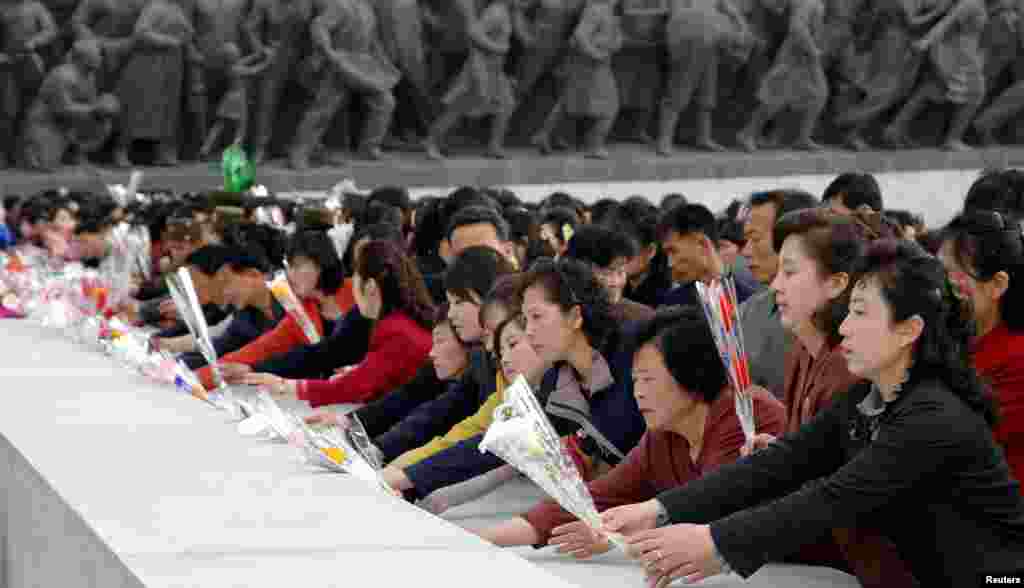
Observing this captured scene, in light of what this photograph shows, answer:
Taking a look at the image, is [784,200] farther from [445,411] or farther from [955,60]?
[955,60]

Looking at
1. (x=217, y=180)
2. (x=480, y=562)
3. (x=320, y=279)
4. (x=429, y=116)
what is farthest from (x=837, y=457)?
(x=429, y=116)

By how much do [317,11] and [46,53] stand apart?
7.19 feet

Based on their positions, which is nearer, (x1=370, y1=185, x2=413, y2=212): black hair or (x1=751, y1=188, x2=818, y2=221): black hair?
(x1=751, y1=188, x2=818, y2=221): black hair

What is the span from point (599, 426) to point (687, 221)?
1557 millimetres

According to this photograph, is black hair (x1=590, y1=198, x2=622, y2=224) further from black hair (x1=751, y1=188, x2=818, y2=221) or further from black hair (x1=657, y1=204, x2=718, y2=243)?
black hair (x1=751, y1=188, x2=818, y2=221)

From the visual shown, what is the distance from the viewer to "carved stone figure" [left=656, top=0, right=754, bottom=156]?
60.0 ft

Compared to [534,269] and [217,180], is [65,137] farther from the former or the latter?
[534,269]

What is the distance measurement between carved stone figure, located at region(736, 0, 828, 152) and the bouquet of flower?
50.9 feet

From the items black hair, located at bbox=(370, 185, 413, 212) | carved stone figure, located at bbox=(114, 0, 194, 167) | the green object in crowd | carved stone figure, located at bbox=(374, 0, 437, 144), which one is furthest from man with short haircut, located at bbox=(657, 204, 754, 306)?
carved stone figure, located at bbox=(374, 0, 437, 144)

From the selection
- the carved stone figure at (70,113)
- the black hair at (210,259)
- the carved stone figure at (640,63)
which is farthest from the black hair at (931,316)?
the carved stone figure at (640,63)

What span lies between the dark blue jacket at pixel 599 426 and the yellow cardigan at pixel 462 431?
18cm

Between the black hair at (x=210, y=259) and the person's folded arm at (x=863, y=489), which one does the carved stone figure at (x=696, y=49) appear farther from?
the person's folded arm at (x=863, y=489)

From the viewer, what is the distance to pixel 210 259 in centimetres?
738

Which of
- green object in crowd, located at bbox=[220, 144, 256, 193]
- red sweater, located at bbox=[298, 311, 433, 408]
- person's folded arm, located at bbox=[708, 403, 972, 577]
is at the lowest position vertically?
green object in crowd, located at bbox=[220, 144, 256, 193]
